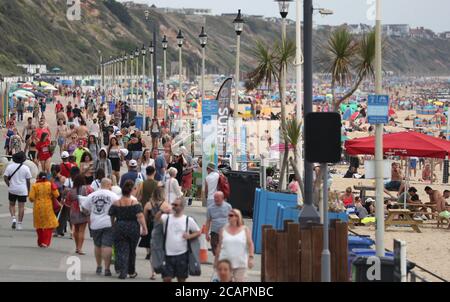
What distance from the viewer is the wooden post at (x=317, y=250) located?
1325 cm

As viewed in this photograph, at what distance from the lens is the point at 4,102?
50.4 m

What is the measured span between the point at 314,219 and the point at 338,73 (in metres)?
6.10

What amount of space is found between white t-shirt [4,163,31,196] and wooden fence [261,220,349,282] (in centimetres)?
691

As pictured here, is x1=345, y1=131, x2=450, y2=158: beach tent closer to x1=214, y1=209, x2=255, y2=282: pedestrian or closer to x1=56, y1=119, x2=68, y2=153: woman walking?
→ x1=56, y1=119, x2=68, y2=153: woman walking

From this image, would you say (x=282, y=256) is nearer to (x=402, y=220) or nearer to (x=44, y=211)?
(x=44, y=211)

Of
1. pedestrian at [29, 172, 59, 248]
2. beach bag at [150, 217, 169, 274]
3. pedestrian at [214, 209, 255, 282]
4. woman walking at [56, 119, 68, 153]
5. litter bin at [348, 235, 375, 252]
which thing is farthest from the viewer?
woman walking at [56, 119, 68, 153]

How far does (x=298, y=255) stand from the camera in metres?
13.4

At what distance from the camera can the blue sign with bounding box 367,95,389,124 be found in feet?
57.1

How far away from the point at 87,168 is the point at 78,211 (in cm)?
A: 215

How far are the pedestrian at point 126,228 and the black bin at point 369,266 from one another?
8.97 feet

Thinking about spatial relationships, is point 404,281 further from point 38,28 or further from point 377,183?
point 38,28

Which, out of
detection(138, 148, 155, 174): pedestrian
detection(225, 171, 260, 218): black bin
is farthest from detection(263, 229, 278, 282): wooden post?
detection(225, 171, 260, 218): black bin
